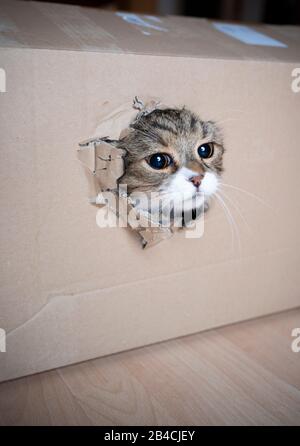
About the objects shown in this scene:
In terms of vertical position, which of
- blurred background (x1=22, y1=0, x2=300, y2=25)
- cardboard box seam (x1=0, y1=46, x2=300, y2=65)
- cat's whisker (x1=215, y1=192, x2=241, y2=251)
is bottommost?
cat's whisker (x1=215, y1=192, x2=241, y2=251)

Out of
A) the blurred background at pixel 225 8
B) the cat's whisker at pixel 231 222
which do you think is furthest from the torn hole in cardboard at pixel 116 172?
the blurred background at pixel 225 8

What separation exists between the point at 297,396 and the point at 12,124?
50 cm

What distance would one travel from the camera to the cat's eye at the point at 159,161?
22.6 inches

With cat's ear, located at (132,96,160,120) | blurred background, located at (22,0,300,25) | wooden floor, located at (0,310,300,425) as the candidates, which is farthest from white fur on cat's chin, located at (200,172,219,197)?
blurred background, located at (22,0,300,25)

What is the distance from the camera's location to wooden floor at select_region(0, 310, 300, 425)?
0.51 metres

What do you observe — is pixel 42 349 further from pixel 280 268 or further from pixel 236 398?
pixel 280 268

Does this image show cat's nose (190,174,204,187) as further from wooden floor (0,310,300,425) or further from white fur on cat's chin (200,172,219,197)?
wooden floor (0,310,300,425)

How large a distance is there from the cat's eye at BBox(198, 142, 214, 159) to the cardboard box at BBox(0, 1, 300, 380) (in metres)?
0.03

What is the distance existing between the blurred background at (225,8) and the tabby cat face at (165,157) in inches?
62.2

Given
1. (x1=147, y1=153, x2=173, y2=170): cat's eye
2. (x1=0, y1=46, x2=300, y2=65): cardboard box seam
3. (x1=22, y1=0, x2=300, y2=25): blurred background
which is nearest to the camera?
(x1=0, y1=46, x2=300, y2=65): cardboard box seam

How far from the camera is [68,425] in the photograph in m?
0.49

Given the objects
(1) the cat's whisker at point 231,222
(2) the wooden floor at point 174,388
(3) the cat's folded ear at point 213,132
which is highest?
(3) the cat's folded ear at point 213,132

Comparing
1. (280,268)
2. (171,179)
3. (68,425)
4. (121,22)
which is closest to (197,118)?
(171,179)

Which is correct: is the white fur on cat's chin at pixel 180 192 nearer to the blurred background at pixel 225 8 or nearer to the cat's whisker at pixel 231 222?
the cat's whisker at pixel 231 222
